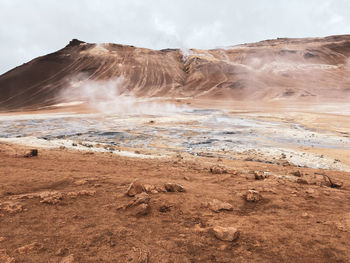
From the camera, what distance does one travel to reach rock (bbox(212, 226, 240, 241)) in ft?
8.82

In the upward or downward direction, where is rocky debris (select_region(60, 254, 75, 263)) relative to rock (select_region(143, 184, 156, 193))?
upward

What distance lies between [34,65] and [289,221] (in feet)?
212

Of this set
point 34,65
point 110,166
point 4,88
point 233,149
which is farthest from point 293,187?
point 34,65

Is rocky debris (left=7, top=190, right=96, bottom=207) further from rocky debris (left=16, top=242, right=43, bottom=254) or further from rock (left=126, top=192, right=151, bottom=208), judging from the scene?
rocky debris (left=16, top=242, right=43, bottom=254)

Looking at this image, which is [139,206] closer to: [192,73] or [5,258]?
[5,258]

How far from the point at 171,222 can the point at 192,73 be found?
50890mm

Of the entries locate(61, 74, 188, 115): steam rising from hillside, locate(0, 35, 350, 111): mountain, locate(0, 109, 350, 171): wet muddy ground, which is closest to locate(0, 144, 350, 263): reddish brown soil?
locate(0, 109, 350, 171): wet muddy ground

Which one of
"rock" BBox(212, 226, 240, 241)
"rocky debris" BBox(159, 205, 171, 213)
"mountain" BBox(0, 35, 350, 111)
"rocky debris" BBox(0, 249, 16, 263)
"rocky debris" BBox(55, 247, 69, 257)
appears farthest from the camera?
"mountain" BBox(0, 35, 350, 111)

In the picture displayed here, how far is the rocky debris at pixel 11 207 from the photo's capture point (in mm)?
3252

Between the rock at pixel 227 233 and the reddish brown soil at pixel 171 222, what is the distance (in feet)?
0.19

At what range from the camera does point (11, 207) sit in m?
3.34

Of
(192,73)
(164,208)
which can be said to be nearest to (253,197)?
(164,208)

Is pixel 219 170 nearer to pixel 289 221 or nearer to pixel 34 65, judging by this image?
pixel 289 221

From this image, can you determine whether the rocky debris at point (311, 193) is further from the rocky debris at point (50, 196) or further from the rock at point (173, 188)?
the rocky debris at point (50, 196)
